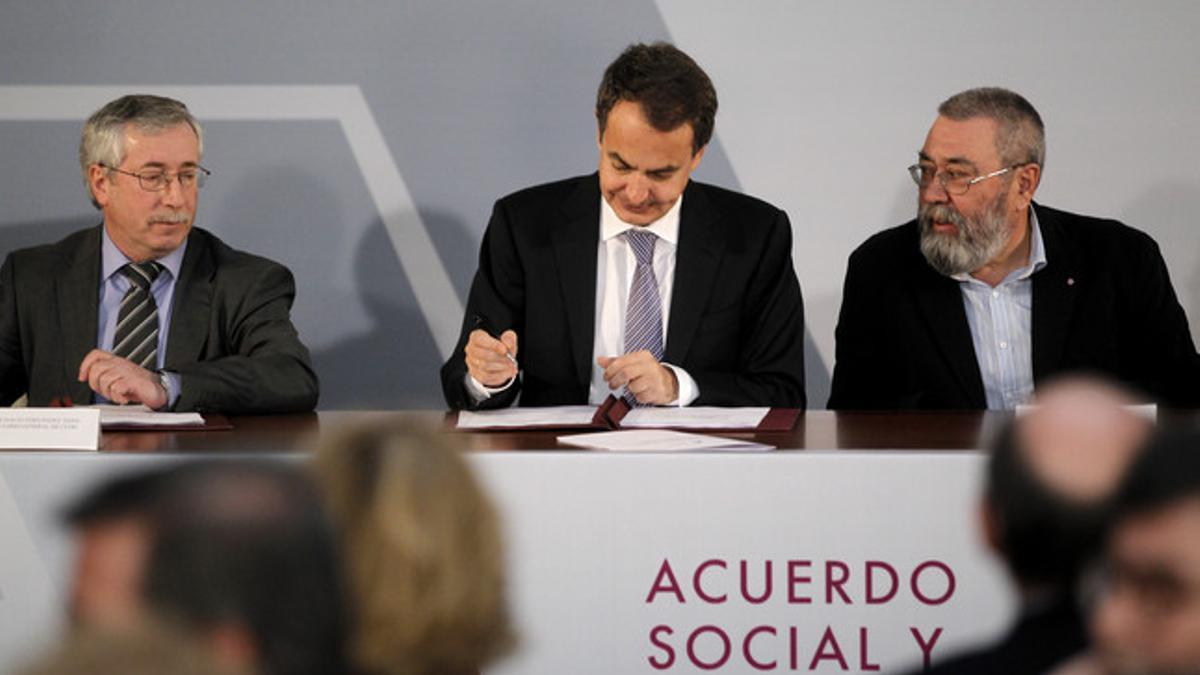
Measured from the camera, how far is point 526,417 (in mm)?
3389

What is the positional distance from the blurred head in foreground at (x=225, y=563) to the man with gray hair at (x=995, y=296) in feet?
10.1

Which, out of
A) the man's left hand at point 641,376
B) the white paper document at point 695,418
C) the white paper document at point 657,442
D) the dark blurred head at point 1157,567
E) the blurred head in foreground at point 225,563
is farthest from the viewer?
the man's left hand at point 641,376

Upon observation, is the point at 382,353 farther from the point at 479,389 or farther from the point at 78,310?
the point at 479,389

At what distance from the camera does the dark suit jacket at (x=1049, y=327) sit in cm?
401

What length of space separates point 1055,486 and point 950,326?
288cm

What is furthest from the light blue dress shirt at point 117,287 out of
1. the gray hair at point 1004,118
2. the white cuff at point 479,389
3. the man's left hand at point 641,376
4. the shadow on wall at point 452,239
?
the gray hair at point 1004,118

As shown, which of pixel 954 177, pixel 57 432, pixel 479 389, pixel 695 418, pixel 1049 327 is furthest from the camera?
pixel 954 177

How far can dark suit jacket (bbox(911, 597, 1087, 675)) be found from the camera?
50.1 inches

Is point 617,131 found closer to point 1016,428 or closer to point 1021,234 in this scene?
point 1021,234

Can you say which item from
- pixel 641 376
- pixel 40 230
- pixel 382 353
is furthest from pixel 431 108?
pixel 641 376

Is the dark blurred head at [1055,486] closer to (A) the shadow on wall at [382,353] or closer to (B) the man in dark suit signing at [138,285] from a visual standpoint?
(B) the man in dark suit signing at [138,285]

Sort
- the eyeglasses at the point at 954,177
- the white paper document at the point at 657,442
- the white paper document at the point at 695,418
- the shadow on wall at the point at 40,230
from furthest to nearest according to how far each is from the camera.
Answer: the shadow on wall at the point at 40,230, the eyeglasses at the point at 954,177, the white paper document at the point at 695,418, the white paper document at the point at 657,442

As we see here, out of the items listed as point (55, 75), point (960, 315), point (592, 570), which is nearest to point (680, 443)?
point (592, 570)

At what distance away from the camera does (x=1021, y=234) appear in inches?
163
